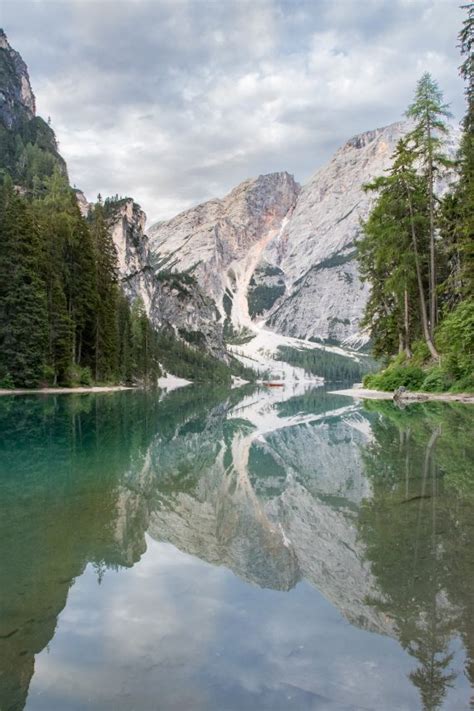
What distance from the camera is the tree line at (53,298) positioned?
3806cm

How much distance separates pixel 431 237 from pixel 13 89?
15532 cm

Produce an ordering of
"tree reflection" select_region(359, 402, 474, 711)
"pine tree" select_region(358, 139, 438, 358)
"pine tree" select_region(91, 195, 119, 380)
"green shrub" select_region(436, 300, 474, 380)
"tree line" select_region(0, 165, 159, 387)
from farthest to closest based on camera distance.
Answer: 1. "pine tree" select_region(91, 195, 119, 380)
2. "tree line" select_region(0, 165, 159, 387)
3. "pine tree" select_region(358, 139, 438, 358)
4. "green shrub" select_region(436, 300, 474, 380)
5. "tree reflection" select_region(359, 402, 474, 711)

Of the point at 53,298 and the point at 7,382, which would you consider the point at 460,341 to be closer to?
the point at 7,382

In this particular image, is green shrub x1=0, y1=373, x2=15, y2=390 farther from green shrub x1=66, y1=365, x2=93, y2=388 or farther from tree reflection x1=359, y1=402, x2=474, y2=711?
tree reflection x1=359, y1=402, x2=474, y2=711

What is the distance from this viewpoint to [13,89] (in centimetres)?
14838

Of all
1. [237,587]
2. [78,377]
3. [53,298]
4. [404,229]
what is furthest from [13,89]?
[237,587]

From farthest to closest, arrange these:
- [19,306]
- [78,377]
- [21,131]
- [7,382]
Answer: [21,131]
[78,377]
[19,306]
[7,382]

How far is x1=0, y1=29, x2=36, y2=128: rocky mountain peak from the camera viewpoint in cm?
14162

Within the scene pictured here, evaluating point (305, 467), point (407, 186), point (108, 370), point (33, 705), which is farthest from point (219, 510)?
point (108, 370)

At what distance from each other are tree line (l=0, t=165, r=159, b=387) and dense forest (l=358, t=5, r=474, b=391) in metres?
25.3

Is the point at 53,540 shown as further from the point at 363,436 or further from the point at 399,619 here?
the point at 363,436

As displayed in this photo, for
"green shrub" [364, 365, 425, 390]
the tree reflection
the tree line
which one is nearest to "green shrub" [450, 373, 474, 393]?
"green shrub" [364, 365, 425, 390]

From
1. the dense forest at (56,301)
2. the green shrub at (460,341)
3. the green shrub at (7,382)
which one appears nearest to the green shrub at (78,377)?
the dense forest at (56,301)

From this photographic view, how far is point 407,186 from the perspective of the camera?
33.1 metres
